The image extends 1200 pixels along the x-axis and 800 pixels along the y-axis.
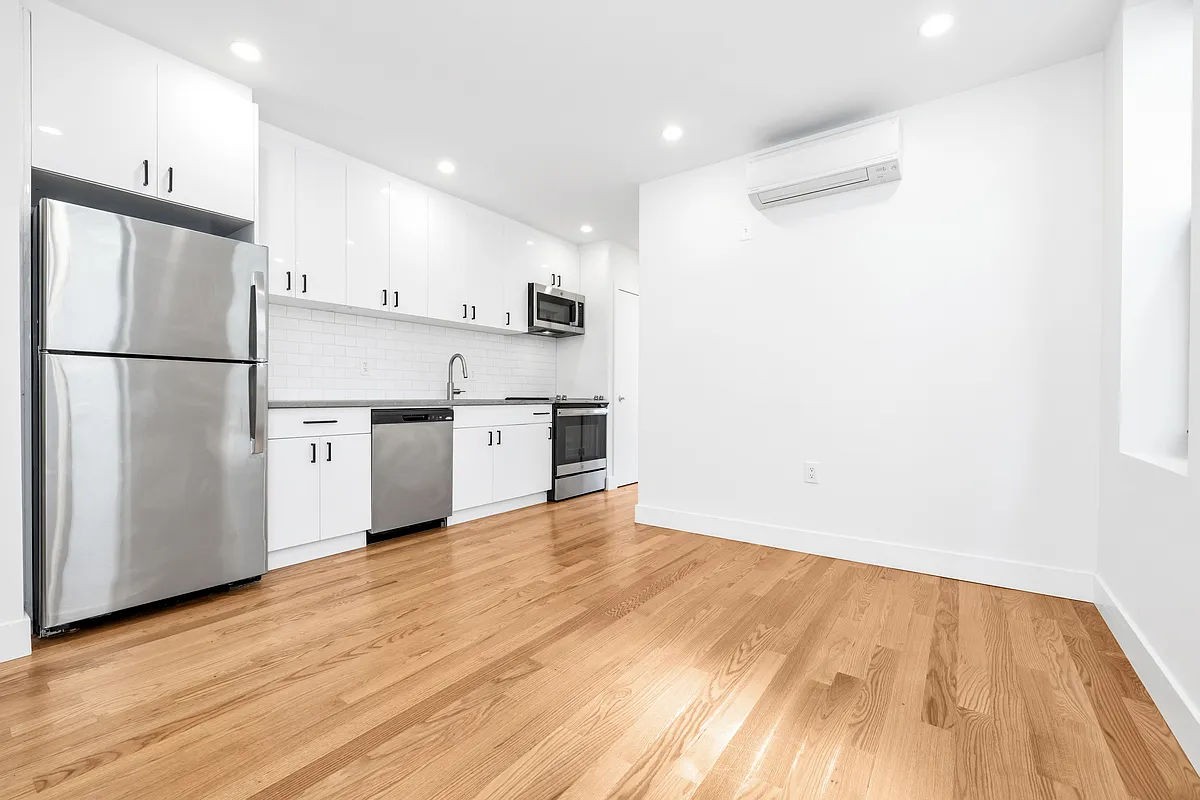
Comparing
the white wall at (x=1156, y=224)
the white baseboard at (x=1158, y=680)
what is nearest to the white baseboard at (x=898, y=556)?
the white baseboard at (x=1158, y=680)

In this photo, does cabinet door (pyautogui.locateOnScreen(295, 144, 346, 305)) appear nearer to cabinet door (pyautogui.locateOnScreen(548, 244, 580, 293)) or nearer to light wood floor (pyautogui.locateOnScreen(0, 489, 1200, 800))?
light wood floor (pyautogui.locateOnScreen(0, 489, 1200, 800))

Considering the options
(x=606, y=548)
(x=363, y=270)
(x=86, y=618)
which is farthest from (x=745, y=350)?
(x=86, y=618)

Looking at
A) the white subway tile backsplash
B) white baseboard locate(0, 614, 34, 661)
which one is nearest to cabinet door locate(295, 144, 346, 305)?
the white subway tile backsplash

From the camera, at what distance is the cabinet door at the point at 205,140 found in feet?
7.55

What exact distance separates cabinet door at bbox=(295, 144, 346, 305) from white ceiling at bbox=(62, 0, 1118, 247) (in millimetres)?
146

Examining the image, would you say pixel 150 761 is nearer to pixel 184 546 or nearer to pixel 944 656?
pixel 184 546

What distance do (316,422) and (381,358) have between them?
105 cm

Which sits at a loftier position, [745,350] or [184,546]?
[745,350]

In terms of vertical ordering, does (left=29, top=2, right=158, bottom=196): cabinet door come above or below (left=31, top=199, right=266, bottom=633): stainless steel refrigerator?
above

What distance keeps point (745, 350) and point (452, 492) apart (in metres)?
2.16

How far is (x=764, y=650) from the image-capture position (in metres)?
1.85

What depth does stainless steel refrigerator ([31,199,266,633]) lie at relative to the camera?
1.94 meters

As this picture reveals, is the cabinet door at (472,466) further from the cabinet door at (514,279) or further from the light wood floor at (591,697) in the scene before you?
the light wood floor at (591,697)

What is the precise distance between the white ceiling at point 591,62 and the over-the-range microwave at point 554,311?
1.40m
